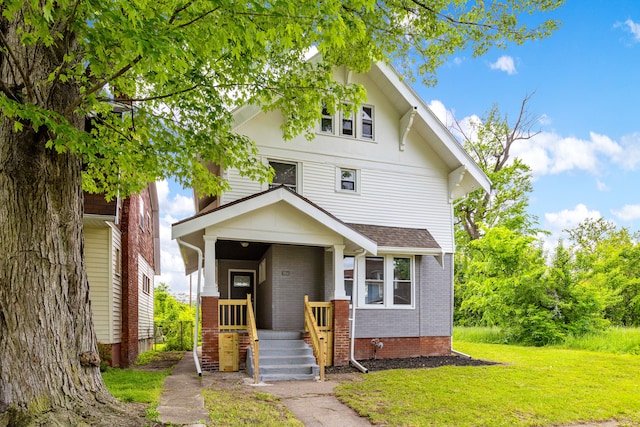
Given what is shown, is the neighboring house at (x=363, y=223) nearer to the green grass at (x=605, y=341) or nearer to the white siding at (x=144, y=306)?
the white siding at (x=144, y=306)

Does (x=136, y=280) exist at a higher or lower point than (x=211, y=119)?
lower

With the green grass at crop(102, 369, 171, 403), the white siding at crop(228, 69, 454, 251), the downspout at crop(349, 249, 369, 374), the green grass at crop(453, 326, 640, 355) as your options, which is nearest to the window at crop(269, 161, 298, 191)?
the white siding at crop(228, 69, 454, 251)

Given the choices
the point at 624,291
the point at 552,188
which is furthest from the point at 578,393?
the point at 552,188

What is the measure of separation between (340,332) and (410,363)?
223 cm

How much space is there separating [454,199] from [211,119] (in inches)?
363

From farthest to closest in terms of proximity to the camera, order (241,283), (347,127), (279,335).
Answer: (241,283), (347,127), (279,335)

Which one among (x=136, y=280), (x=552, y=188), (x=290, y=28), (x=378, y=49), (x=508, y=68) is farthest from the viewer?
(x=552, y=188)

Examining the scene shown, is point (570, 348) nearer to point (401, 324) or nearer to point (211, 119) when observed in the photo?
point (401, 324)

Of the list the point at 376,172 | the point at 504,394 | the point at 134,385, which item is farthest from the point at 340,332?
the point at 376,172

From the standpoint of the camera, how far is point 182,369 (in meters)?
10.8

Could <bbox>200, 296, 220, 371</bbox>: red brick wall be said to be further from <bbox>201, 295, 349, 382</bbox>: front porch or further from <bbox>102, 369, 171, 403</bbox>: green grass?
<bbox>102, 369, 171, 403</bbox>: green grass

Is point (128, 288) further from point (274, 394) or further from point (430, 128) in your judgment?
point (430, 128)

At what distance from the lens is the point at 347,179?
13414 mm

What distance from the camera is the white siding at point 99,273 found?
427 inches
